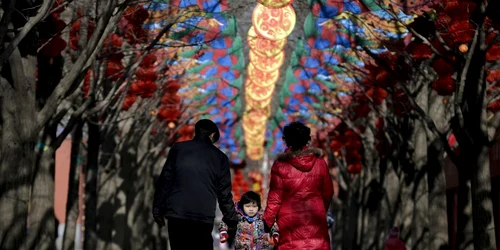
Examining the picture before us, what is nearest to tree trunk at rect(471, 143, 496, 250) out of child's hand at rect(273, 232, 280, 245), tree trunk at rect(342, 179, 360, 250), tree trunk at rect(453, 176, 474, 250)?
tree trunk at rect(453, 176, 474, 250)

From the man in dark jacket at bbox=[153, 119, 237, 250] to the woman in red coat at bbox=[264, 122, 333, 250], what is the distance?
1.56 feet

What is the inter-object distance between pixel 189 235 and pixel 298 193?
3.75 feet

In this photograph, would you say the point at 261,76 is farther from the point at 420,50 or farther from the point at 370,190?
the point at 420,50

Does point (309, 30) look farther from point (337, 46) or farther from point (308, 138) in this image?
point (308, 138)

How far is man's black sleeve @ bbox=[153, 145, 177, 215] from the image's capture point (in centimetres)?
906

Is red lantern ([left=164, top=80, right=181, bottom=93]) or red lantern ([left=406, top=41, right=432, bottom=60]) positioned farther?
red lantern ([left=164, top=80, right=181, bottom=93])

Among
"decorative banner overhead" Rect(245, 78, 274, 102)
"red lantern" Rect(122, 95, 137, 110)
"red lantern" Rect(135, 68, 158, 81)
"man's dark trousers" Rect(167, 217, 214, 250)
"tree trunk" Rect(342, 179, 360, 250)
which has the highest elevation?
"decorative banner overhead" Rect(245, 78, 274, 102)

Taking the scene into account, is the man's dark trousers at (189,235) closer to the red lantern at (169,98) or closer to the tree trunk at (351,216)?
the red lantern at (169,98)

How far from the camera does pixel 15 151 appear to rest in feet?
45.5

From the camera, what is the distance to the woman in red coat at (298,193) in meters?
9.42

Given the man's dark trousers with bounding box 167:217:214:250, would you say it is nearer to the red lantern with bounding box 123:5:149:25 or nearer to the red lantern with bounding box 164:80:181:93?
the red lantern with bounding box 123:5:149:25

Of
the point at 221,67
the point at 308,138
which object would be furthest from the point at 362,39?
the point at 308,138

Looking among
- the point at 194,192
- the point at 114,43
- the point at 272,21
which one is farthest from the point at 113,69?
the point at 194,192

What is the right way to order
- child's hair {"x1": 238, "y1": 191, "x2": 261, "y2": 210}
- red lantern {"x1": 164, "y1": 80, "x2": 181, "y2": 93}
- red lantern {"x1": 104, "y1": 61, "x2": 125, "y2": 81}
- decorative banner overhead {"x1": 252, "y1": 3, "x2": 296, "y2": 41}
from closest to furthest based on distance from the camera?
child's hair {"x1": 238, "y1": 191, "x2": 261, "y2": 210}, red lantern {"x1": 104, "y1": 61, "x2": 125, "y2": 81}, decorative banner overhead {"x1": 252, "y1": 3, "x2": 296, "y2": 41}, red lantern {"x1": 164, "y1": 80, "x2": 181, "y2": 93}
